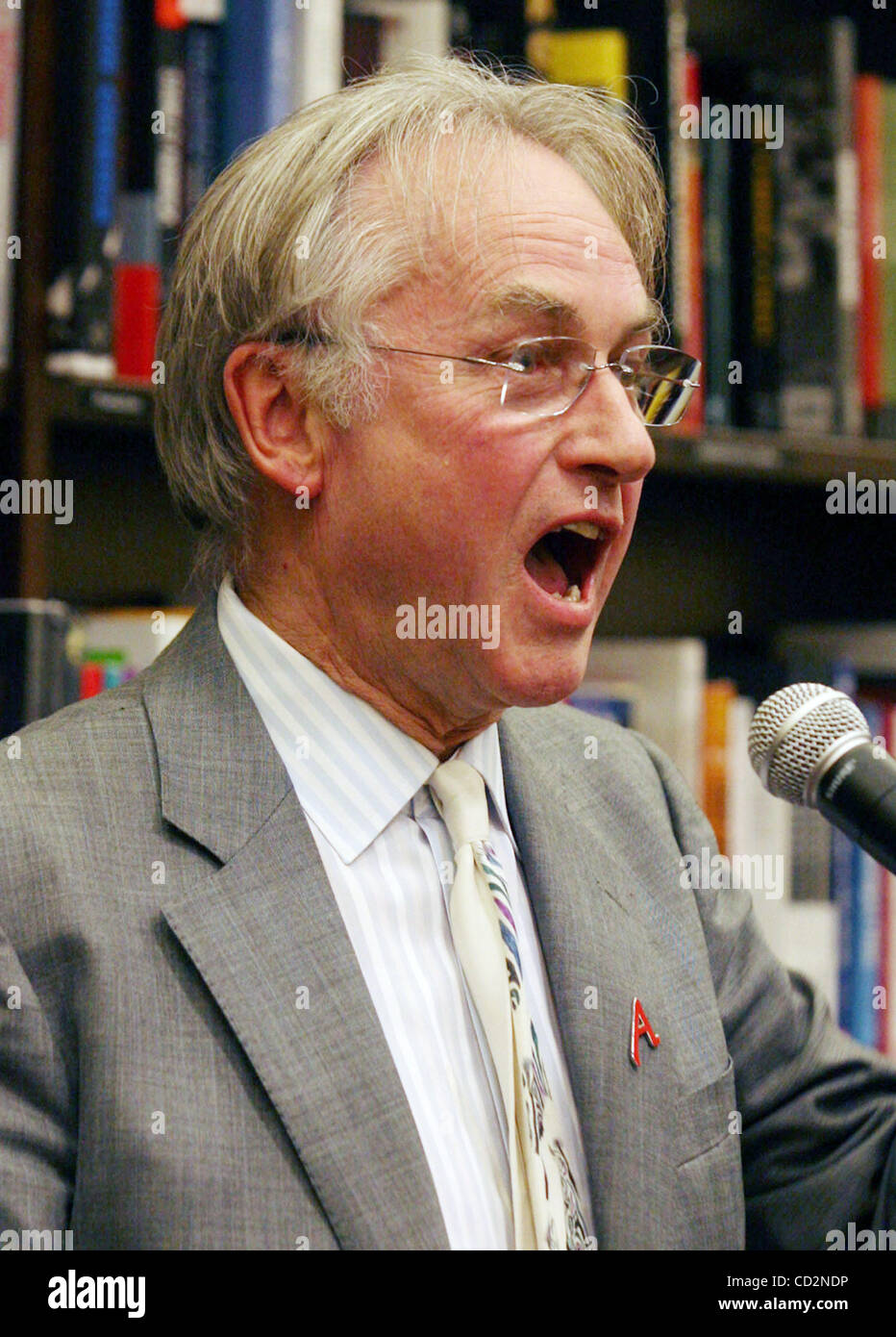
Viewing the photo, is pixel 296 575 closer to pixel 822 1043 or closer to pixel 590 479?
pixel 590 479

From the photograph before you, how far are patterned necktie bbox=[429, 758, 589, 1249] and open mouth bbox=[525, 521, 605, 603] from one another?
17cm

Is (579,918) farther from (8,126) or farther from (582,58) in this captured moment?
(582,58)

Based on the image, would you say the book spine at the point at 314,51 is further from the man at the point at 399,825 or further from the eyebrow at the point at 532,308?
the eyebrow at the point at 532,308

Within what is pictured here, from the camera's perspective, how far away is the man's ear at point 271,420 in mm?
1104

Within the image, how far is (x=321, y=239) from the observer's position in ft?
3.51

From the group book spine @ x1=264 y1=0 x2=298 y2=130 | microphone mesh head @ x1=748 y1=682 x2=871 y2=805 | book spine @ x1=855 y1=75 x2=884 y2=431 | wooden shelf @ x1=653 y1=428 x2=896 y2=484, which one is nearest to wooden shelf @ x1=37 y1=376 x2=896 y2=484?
wooden shelf @ x1=653 y1=428 x2=896 y2=484

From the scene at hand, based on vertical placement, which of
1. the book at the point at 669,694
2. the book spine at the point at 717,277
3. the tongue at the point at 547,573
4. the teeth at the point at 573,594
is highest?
the book spine at the point at 717,277

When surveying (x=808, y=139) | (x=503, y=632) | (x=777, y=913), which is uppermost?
(x=808, y=139)

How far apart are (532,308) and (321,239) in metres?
0.16

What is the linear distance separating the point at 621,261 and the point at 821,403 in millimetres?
829

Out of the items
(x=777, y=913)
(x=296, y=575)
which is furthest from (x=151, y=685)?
A: (x=777, y=913)

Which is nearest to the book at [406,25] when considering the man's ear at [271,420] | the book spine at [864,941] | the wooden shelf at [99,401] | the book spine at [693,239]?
the book spine at [693,239]

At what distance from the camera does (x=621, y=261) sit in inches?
44.2

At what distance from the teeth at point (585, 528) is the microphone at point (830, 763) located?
198 millimetres
